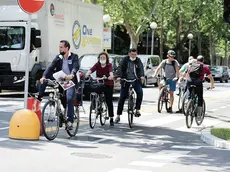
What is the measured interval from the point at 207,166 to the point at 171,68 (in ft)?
29.5

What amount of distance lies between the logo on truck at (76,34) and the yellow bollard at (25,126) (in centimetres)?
1415

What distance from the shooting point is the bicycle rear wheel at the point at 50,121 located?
10.6 metres

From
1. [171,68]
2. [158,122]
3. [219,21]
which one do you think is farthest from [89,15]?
[219,21]

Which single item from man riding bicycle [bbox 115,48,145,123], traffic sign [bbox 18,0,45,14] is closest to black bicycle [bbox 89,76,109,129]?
man riding bicycle [bbox 115,48,145,123]

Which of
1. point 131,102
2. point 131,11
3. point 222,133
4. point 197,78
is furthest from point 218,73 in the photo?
point 222,133

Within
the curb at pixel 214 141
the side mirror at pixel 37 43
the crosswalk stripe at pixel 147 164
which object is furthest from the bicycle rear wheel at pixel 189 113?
the side mirror at pixel 37 43

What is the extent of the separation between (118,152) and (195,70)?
17.4 feet

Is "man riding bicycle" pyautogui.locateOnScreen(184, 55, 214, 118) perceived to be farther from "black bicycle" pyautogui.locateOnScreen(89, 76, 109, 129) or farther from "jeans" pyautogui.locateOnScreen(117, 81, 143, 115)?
"black bicycle" pyautogui.locateOnScreen(89, 76, 109, 129)

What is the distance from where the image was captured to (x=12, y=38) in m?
22.3

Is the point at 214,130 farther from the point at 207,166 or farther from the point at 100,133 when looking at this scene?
the point at 207,166

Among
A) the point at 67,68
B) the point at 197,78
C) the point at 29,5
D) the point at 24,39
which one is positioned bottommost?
the point at 197,78

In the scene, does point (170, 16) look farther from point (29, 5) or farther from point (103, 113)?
point (29, 5)

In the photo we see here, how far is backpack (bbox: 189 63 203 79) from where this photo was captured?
1463 cm

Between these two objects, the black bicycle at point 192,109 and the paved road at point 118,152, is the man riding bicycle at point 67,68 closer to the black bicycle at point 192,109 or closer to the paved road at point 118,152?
the paved road at point 118,152
